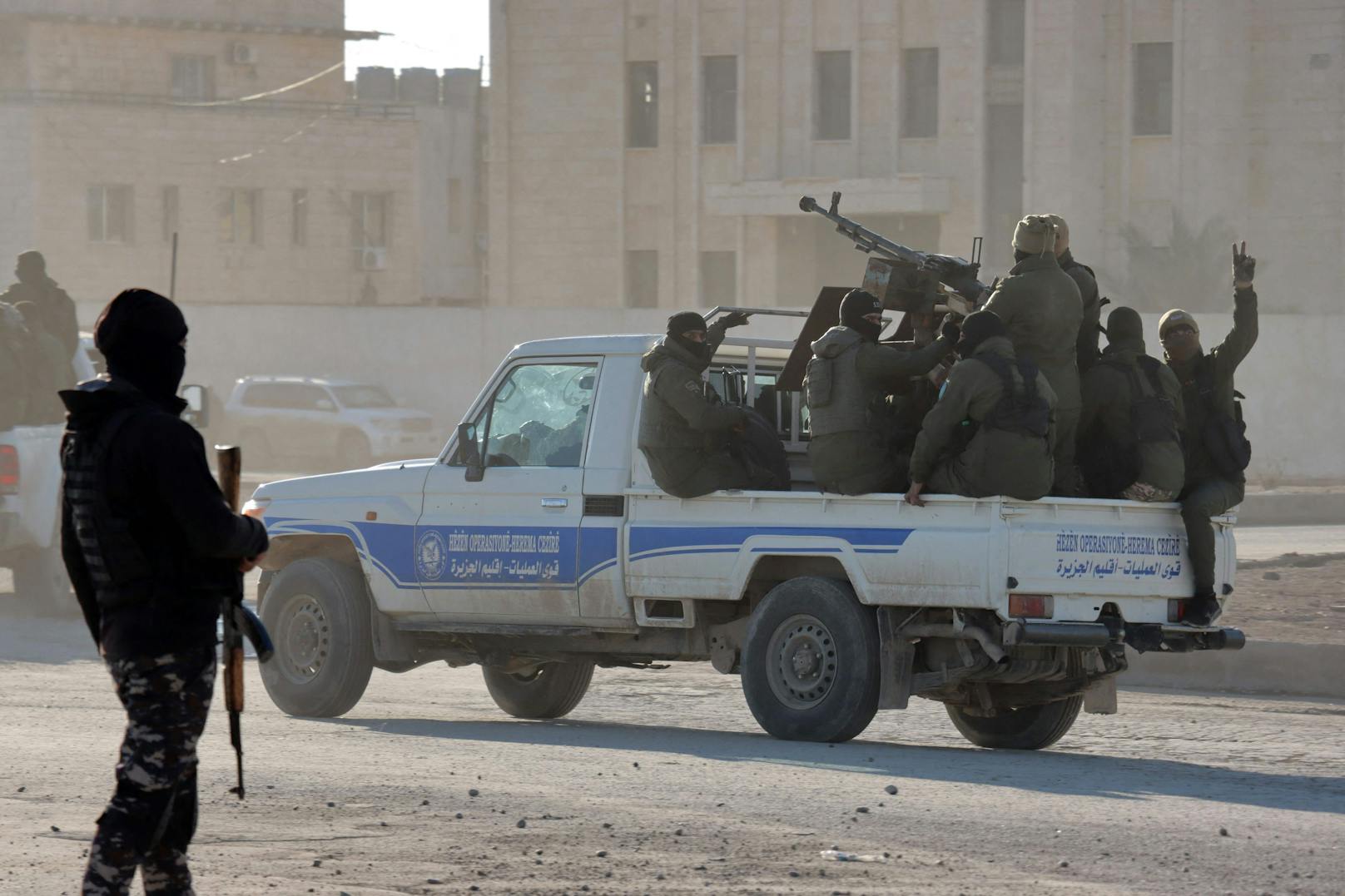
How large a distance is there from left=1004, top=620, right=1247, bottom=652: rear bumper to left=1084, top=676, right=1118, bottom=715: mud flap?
0.48m

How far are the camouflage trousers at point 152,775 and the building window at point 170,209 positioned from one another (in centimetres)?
5676

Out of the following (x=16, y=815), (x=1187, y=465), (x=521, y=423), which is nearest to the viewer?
(x=16, y=815)

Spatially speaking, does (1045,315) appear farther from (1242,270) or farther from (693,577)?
(693,577)

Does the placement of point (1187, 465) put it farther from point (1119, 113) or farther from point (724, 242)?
point (724, 242)

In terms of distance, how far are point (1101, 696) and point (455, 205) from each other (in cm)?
5761

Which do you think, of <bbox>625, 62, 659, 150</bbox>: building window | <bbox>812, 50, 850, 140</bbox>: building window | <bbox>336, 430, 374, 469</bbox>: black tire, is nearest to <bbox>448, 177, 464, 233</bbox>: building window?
<bbox>625, 62, 659, 150</bbox>: building window

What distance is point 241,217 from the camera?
204 feet

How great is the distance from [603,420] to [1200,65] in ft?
122

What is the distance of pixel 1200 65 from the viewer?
46031mm

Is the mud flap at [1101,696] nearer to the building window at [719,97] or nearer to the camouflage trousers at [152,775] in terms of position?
the camouflage trousers at [152,775]

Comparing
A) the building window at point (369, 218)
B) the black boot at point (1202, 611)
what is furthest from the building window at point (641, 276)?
the black boot at point (1202, 611)

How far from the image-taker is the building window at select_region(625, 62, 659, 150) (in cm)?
5272

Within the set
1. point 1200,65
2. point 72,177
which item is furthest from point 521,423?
point 72,177

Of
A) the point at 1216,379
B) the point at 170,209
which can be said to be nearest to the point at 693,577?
the point at 1216,379
